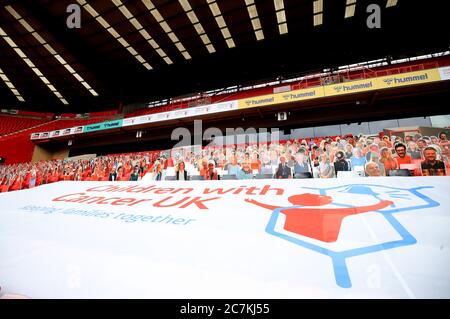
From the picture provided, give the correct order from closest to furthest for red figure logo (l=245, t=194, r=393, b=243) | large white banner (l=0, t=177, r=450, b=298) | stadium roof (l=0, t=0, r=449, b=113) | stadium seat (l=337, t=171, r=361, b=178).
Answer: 1. large white banner (l=0, t=177, r=450, b=298)
2. red figure logo (l=245, t=194, r=393, b=243)
3. stadium seat (l=337, t=171, r=361, b=178)
4. stadium roof (l=0, t=0, r=449, b=113)

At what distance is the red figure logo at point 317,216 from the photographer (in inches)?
35.2

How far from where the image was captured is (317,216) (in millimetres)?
1045

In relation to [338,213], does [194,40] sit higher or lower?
higher

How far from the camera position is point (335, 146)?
19.2 feet

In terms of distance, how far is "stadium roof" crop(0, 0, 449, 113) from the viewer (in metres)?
→ 8.55

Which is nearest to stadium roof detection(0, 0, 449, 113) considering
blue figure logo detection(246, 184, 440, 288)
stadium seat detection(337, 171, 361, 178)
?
stadium seat detection(337, 171, 361, 178)

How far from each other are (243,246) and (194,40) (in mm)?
11632

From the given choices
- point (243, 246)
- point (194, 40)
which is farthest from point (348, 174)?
point (194, 40)

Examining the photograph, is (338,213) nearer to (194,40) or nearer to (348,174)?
(348,174)

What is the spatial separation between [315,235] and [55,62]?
55.4ft

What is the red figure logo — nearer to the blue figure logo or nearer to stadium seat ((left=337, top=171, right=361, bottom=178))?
the blue figure logo

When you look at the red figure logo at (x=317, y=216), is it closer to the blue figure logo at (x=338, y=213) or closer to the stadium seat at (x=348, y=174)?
the blue figure logo at (x=338, y=213)

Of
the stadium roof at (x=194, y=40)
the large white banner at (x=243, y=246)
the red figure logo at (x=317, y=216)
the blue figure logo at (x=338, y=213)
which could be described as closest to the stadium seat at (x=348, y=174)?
the large white banner at (x=243, y=246)

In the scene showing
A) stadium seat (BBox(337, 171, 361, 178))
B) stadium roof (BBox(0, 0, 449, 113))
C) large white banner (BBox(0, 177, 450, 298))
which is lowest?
large white banner (BBox(0, 177, 450, 298))
